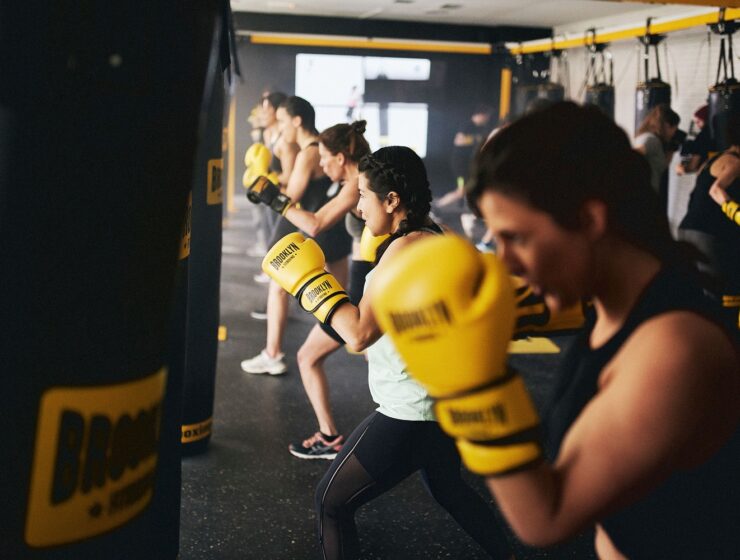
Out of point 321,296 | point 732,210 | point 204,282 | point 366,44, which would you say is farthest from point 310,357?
point 366,44

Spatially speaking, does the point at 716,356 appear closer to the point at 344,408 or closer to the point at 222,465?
the point at 222,465

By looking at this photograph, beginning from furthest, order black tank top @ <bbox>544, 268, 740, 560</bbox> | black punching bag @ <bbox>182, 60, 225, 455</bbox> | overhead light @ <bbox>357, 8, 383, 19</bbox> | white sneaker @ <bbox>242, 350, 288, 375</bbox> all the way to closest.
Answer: overhead light @ <bbox>357, 8, 383, 19</bbox>
white sneaker @ <bbox>242, 350, 288, 375</bbox>
black punching bag @ <bbox>182, 60, 225, 455</bbox>
black tank top @ <bbox>544, 268, 740, 560</bbox>

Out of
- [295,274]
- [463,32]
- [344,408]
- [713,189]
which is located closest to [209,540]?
[295,274]

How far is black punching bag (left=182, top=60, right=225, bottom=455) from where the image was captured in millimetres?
3256

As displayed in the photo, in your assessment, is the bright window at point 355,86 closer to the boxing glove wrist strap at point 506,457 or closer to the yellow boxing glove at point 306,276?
the yellow boxing glove at point 306,276

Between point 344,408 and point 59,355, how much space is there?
3.42 m

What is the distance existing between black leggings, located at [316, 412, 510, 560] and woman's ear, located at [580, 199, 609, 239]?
4.09ft

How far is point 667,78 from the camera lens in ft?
28.1

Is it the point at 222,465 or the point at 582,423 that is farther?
the point at 222,465

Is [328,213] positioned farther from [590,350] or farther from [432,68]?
[432,68]

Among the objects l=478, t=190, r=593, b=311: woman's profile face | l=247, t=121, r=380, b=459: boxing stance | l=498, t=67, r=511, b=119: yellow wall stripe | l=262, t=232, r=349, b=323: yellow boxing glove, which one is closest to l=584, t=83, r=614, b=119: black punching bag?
l=247, t=121, r=380, b=459: boxing stance

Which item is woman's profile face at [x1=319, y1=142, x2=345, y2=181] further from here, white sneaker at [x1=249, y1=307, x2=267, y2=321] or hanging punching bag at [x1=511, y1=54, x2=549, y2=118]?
hanging punching bag at [x1=511, y1=54, x2=549, y2=118]

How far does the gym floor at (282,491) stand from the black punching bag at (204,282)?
216mm

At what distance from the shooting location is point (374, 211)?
253 cm
